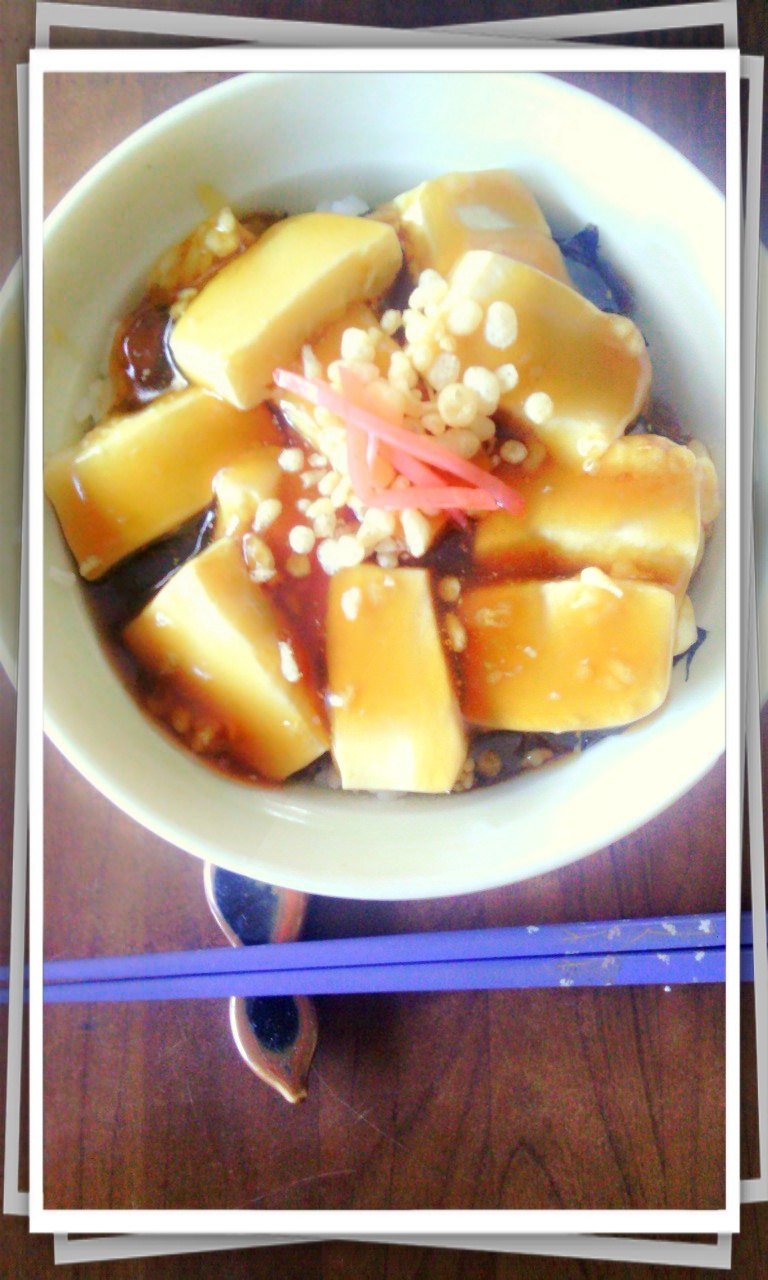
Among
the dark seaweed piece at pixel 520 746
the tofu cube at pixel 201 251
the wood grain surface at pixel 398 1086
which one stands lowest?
the wood grain surface at pixel 398 1086

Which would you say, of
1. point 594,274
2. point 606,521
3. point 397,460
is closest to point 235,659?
point 397,460

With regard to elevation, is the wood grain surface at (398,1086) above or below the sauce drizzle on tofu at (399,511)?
below

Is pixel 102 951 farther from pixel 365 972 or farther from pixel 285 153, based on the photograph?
pixel 285 153

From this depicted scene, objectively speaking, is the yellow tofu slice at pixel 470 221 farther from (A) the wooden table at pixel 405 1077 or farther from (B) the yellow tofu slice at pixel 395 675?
(A) the wooden table at pixel 405 1077

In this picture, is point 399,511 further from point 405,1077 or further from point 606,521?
point 405,1077

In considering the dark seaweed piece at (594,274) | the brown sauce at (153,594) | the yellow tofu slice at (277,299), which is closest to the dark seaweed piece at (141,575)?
the brown sauce at (153,594)

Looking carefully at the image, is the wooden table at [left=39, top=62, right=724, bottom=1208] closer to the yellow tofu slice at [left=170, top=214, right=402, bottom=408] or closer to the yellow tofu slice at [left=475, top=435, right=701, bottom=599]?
the yellow tofu slice at [left=475, top=435, right=701, bottom=599]

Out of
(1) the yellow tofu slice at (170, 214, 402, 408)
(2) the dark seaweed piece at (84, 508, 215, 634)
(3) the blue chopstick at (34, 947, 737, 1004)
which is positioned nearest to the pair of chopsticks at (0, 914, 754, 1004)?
(3) the blue chopstick at (34, 947, 737, 1004)
